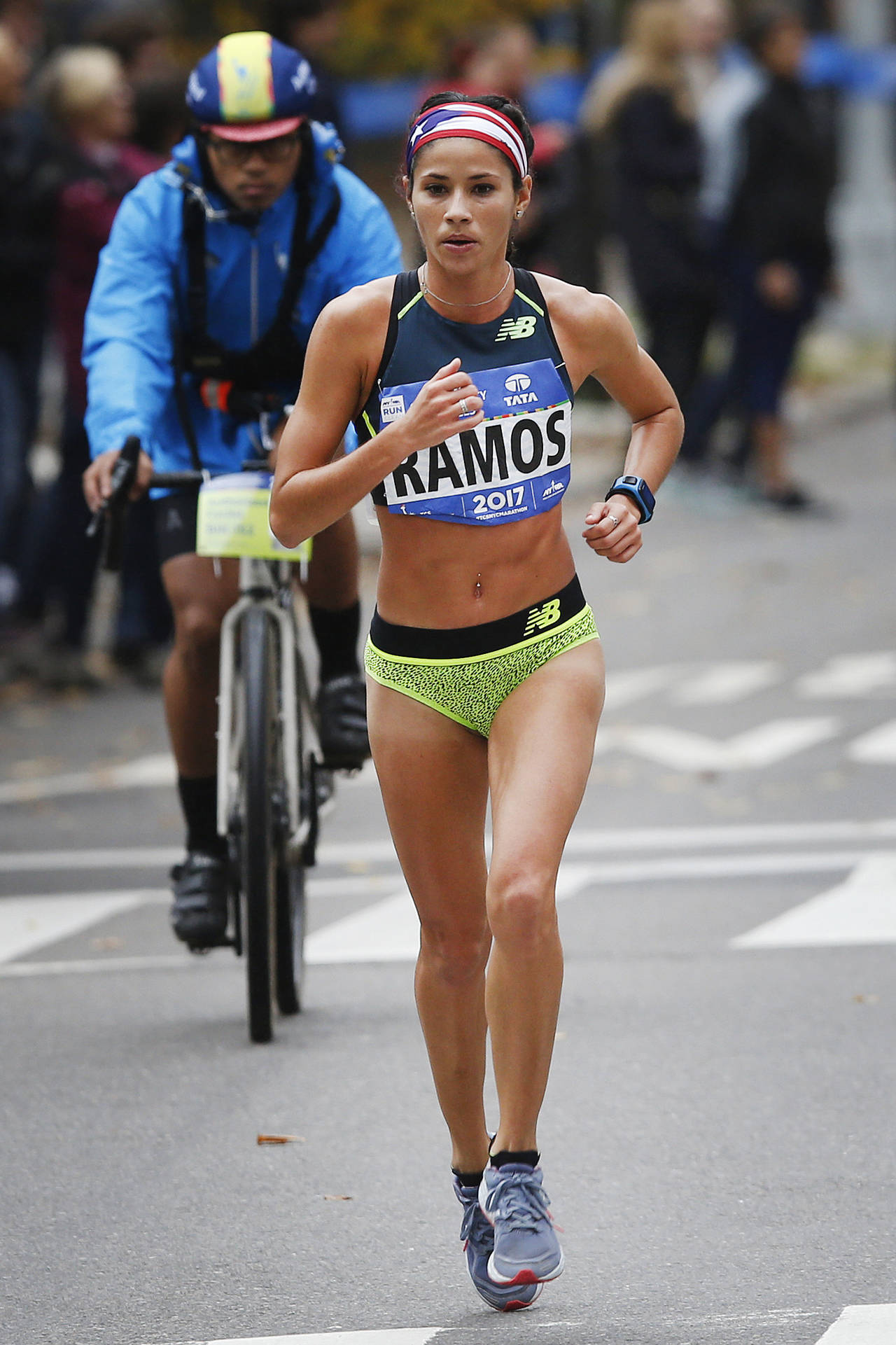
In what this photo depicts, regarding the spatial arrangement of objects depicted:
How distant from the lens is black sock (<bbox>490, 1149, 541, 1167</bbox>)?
408 cm

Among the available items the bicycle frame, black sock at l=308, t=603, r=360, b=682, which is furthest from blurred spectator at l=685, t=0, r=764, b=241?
the bicycle frame

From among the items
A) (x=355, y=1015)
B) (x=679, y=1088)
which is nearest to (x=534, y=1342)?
(x=679, y=1088)

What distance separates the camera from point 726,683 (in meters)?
11.0

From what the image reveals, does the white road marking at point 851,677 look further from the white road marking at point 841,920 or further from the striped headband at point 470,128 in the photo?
the striped headband at point 470,128

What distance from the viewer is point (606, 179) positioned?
18.9m

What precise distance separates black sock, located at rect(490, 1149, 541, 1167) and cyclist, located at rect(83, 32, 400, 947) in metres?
2.03

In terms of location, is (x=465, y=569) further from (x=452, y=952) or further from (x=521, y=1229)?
(x=521, y=1229)

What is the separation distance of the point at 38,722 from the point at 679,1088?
5.96 metres

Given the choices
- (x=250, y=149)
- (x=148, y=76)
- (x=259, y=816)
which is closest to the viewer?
(x=259, y=816)

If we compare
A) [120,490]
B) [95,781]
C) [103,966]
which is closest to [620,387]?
[120,490]

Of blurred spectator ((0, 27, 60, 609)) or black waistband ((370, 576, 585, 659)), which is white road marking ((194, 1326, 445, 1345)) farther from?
blurred spectator ((0, 27, 60, 609))

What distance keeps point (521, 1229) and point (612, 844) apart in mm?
4478

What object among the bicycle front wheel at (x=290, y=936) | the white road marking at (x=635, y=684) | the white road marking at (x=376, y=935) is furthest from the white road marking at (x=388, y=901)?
the white road marking at (x=635, y=684)

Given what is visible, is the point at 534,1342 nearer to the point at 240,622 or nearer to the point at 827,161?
the point at 240,622
